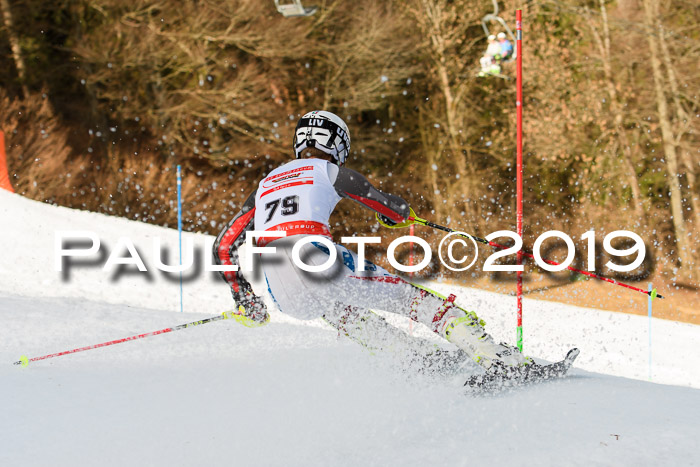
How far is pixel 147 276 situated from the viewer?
9.14m

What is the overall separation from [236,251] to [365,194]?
845mm

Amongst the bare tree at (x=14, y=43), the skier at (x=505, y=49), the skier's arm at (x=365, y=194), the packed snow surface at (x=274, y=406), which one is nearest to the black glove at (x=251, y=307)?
the packed snow surface at (x=274, y=406)

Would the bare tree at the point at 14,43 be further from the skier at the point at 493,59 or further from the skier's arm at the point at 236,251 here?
the skier's arm at the point at 236,251

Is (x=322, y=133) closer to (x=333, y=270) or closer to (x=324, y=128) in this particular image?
(x=324, y=128)

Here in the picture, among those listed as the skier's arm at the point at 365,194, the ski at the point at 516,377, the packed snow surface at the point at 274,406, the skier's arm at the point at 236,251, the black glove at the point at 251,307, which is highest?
the skier's arm at the point at 365,194

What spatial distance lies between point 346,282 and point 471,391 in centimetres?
84

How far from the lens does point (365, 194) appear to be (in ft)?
12.1

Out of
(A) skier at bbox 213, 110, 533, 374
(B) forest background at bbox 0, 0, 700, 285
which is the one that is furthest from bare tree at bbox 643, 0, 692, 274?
(A) skier at bbox 213, 110, 533, 374

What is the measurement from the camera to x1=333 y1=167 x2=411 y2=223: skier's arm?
12.0 ft

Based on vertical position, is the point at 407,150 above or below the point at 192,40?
below

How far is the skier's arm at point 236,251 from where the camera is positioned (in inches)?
156

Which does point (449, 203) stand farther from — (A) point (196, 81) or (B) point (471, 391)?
(B) point (471, 391)

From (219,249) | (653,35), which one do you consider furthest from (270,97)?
(219,249)

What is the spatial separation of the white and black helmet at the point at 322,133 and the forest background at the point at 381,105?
11046mm
